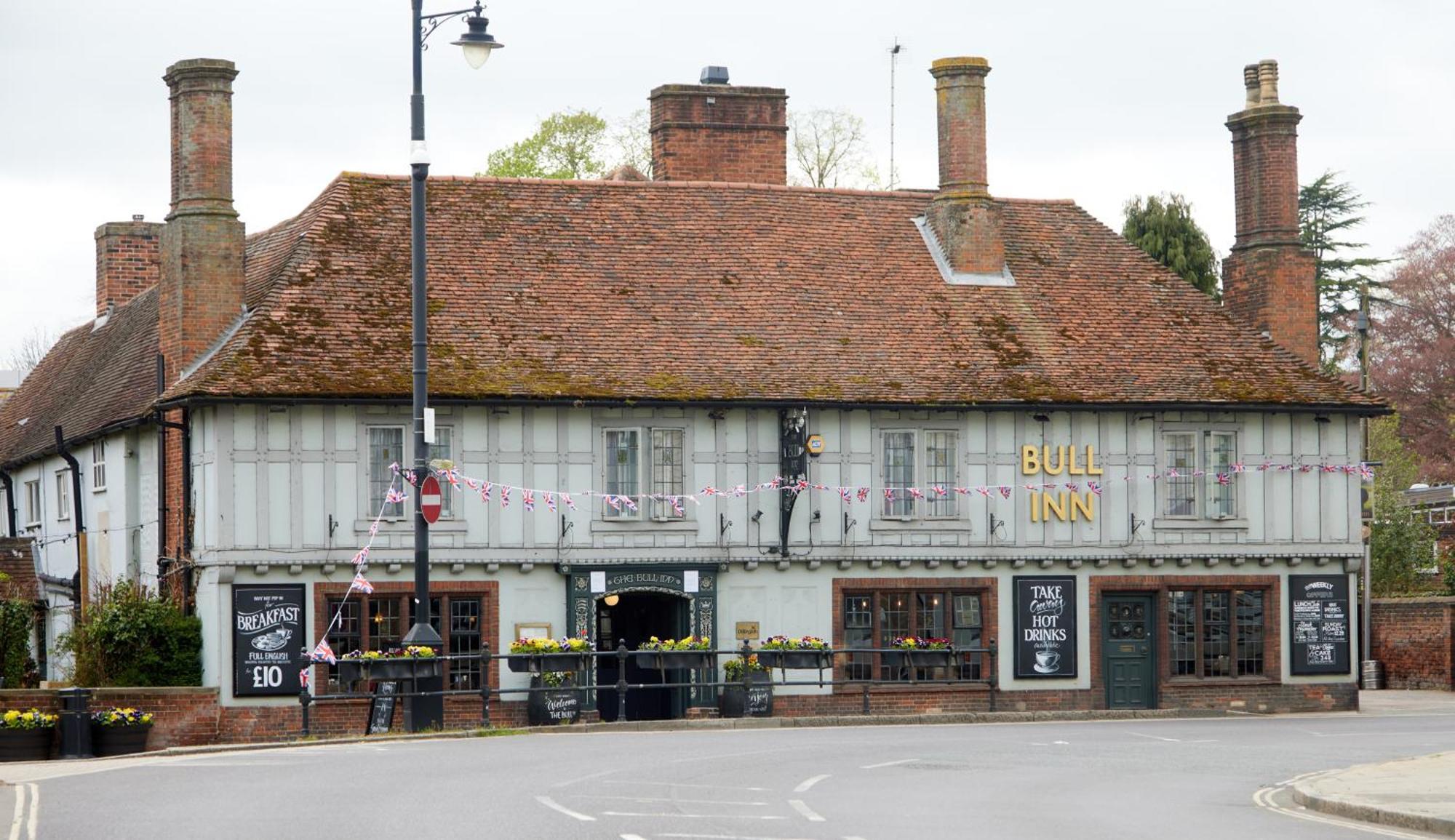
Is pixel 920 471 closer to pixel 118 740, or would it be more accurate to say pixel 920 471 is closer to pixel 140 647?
pixel 140 647

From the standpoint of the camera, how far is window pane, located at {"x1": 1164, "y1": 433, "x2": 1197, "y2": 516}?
35.6m

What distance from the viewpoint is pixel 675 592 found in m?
33.5

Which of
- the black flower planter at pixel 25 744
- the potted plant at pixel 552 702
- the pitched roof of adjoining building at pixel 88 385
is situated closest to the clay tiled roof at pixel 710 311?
the pitched roof of adjoining building at pixel 88 385

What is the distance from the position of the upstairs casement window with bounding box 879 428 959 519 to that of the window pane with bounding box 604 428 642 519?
12.7ft

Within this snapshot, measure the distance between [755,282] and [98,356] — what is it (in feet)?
49.2

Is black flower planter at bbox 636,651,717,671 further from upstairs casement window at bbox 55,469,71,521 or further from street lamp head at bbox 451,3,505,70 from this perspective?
upstairs casement window at bbox 55,469,71,521

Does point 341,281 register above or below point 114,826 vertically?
above

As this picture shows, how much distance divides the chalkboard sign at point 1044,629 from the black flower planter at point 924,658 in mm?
1689

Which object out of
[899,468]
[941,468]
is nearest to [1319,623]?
[941,468]

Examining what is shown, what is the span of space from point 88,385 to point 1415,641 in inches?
1042

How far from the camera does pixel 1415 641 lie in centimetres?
4391

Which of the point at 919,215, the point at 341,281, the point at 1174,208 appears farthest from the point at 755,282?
the point at 1174,208

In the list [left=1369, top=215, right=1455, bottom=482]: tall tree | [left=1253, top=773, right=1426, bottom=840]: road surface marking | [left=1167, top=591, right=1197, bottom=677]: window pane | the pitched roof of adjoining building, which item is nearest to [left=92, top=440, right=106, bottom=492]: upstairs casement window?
the pitched roof of adjoining building

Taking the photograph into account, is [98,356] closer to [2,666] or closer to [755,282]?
[2,666]
